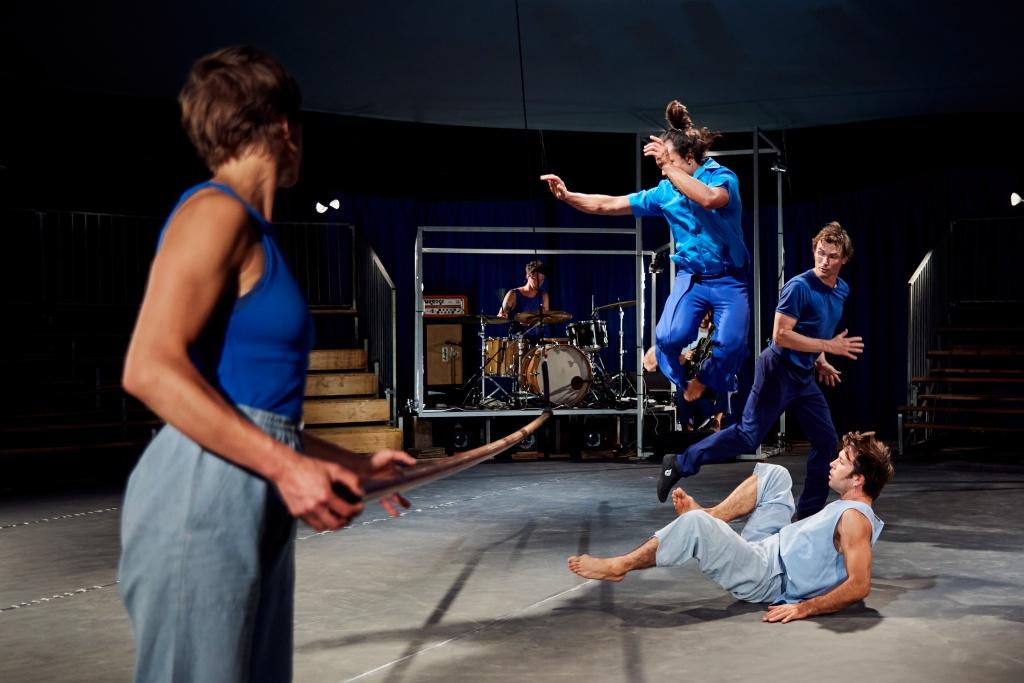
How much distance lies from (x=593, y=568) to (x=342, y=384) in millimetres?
6250

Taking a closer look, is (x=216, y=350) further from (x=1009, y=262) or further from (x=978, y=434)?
(x=1009, y=262)

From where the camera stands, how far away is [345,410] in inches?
373

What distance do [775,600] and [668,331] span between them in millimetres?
1582

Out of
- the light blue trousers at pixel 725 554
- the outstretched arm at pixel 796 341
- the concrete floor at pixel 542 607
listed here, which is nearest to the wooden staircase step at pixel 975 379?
the concrete floor at pixel 542 607

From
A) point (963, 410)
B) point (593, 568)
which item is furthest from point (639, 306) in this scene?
point (593, 568)

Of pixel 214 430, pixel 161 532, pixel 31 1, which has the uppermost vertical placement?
pixel 31 1

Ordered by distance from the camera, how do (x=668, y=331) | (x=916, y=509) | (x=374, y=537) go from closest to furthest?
(x=668, y=331), (x=374, y=537), (x=916, y=509)

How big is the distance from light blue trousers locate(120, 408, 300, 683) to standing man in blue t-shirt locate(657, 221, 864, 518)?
402 cm

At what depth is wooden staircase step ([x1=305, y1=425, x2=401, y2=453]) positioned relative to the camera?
9.15m

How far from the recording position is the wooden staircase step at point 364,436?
915cm

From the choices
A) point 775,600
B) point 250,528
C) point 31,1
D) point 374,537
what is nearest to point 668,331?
point 775,600

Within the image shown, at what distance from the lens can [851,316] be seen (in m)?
12.4

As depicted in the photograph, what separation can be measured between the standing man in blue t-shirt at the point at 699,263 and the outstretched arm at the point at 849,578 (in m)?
1.48

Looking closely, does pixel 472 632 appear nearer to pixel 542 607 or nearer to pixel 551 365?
pixel 542 607
